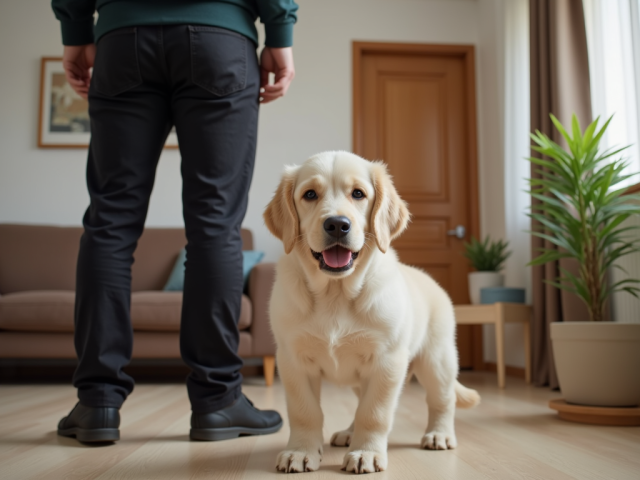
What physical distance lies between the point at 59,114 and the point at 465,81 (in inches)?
139

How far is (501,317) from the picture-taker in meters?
3.80

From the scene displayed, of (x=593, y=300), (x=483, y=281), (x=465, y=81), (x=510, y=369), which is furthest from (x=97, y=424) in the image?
(x=465, y=81)

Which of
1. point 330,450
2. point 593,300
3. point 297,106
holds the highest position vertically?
point 297,106

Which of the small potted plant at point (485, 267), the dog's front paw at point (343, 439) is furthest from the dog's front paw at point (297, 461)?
→ the small potted plant at point (485, 267)

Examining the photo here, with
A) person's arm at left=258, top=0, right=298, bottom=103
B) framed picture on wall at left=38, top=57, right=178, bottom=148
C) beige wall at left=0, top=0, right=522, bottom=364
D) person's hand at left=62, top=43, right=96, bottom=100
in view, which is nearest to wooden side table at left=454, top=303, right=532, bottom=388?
beige wall at left=0, top=0, right=522, bottom=364

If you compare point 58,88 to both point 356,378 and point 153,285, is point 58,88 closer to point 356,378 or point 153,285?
point 153,285

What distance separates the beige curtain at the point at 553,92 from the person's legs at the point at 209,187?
7.78 feet

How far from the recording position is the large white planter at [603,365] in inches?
87.5

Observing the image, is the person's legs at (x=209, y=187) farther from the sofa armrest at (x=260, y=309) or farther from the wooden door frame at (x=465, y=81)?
the wooden door frame at (x=465, y=81)

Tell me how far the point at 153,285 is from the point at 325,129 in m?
1.95

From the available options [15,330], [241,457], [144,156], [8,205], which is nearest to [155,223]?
[8,205]

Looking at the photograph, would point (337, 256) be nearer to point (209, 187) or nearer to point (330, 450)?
point (209, 187)

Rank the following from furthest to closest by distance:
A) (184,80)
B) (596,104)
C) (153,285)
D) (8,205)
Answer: (8,205) → (153,285) → (596,104) → (184,80)

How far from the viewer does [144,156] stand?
1.69m
